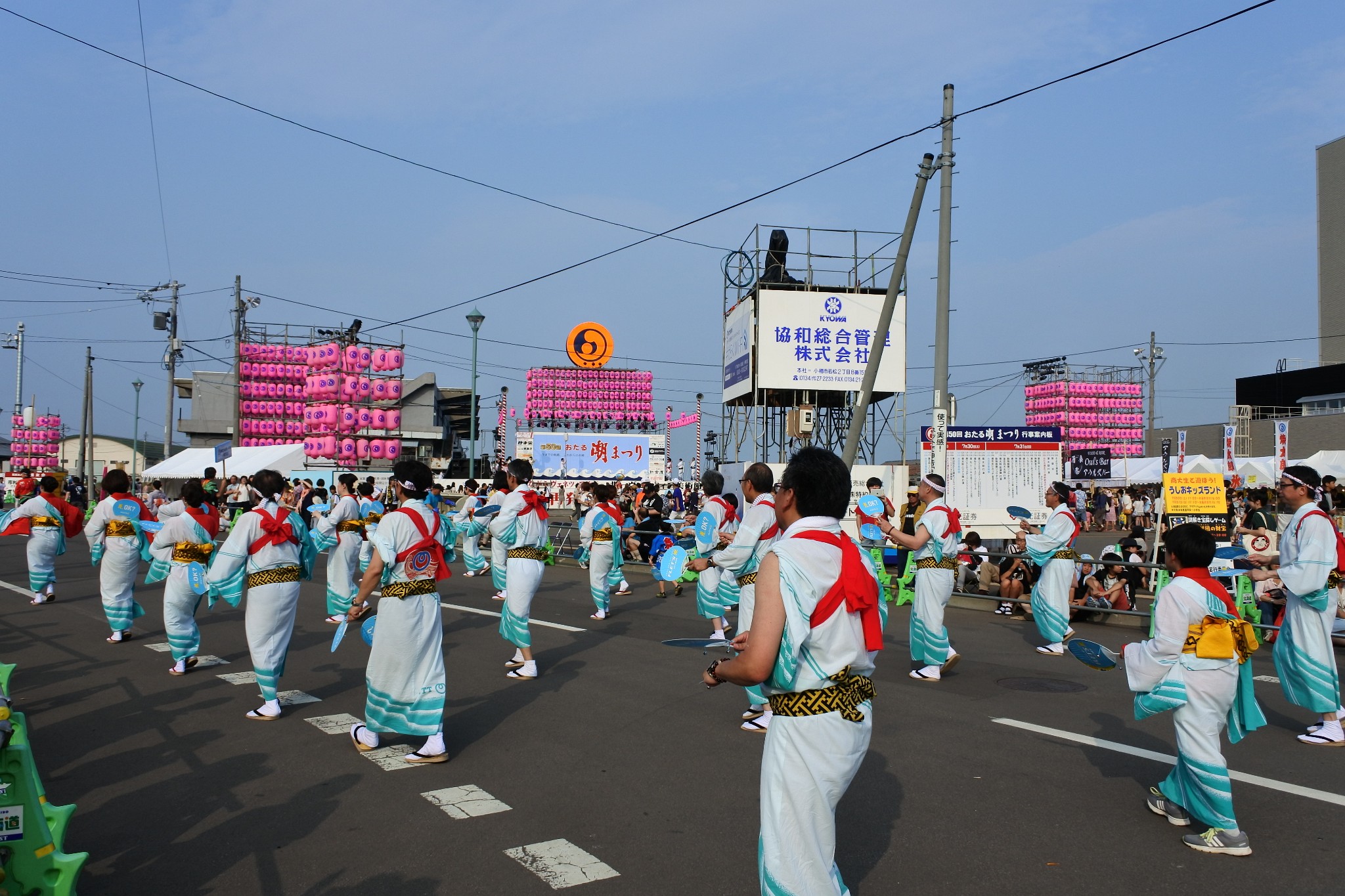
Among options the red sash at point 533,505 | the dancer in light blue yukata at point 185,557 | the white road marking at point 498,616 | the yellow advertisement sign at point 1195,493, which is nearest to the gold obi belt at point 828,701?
the red sash at point 533,505

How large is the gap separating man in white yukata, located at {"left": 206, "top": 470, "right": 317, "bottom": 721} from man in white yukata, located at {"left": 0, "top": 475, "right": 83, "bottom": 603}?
7.11 metres

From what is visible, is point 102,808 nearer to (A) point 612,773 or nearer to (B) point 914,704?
(A) point 612,773

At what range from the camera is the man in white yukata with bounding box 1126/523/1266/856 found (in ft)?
15.4

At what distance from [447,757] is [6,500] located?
135 ft

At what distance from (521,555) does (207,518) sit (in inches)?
120

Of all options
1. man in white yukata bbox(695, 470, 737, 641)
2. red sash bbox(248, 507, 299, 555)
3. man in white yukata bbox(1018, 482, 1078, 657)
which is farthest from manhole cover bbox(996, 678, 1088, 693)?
red sash bbox(248, 507, 299, 555)

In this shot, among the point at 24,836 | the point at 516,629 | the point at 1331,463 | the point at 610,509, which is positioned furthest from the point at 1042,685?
the point at 1331,463

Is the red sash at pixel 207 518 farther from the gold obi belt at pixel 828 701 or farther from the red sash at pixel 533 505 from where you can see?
the gold obi belt at pixel 828 701

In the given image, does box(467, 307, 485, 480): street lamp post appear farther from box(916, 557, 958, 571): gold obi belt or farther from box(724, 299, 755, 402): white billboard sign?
box(916, 557, 958, 571): gold obi belt

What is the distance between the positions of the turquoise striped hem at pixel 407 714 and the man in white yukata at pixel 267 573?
1502 mm

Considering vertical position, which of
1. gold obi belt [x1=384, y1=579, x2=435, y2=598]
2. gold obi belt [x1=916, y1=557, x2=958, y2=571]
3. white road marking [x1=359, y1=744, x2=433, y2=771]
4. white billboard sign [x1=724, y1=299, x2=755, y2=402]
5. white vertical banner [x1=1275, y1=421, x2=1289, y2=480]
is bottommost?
white road marking [x1=359, y1=744, x2=433, y2=771]

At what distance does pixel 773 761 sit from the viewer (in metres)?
3.35

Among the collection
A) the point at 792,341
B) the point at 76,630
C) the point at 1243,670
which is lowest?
the point at 76,630

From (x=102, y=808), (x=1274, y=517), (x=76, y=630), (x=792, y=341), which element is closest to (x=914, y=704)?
(x=102, y=808)
